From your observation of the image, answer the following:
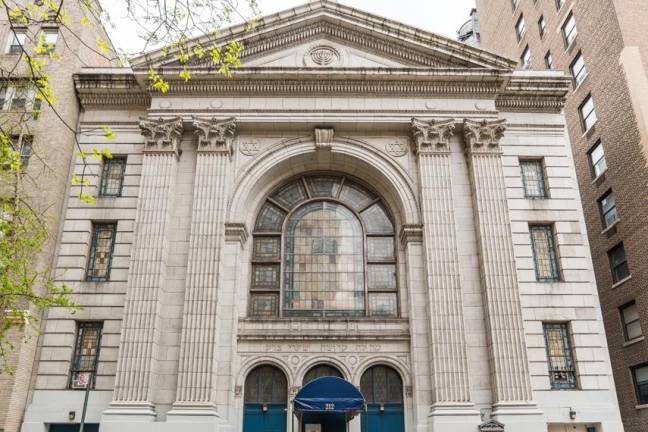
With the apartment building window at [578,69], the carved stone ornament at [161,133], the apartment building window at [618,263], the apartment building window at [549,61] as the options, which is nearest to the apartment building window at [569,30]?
the apartment building window at [578,69]

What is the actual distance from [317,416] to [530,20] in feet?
96.7

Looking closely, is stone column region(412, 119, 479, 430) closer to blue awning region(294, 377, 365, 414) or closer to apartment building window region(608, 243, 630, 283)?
blue awning region(294, 377, 365, 414)

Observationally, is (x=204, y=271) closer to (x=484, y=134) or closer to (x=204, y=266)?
(x=204, y=266)

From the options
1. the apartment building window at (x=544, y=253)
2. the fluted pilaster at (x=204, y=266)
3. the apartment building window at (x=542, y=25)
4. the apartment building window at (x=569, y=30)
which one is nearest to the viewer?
the fluted pilaster at (x=204, y=266)

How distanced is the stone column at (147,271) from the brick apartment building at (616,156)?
66.3ft

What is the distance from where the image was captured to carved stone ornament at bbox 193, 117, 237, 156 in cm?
2044

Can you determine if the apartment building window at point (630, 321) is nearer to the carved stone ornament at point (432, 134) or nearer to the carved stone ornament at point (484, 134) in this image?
the carved stone ornament at point (484, 134)

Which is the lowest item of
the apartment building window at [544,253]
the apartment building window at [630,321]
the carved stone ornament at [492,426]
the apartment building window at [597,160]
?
the carved stone ornament at [492,426]

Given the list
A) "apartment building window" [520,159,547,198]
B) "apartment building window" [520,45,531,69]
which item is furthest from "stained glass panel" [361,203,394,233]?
"apartment building window" [520,45,531,69]

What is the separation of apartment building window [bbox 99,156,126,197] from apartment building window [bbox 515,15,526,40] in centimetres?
2836

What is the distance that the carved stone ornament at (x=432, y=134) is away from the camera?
20.5 meters

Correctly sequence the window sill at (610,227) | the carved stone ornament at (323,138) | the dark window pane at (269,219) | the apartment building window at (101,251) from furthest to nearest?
the window sill at (610,227) → the dark window pane at (269,219) → the carved stone ornament at (323,138) → the apartment building window at (101,251)

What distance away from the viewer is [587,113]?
94.2 ft

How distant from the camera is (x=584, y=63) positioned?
2867cm
